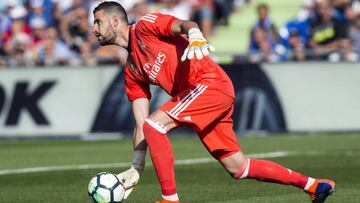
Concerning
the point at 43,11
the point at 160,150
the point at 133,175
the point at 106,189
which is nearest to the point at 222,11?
the point at 43,11

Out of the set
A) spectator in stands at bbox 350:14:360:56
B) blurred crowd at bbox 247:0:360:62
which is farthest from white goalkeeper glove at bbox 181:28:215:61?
spectator in stands at bbox 350:14:360:56

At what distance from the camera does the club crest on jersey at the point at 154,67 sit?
944 centimetres

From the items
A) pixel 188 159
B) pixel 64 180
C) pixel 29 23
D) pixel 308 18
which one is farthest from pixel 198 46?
pixel 29 23

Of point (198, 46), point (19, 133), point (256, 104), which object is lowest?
point (19, 133)

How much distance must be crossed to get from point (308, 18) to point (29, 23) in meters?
7.23

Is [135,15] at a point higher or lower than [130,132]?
higher

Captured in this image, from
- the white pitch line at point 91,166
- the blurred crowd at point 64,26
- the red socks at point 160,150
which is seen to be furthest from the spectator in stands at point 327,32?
the red socks at point 160,150

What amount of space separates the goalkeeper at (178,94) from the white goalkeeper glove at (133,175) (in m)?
0.51

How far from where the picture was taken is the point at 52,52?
74.7ft

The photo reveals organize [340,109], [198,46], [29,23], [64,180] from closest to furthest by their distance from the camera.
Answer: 1. [198,46]
2. [64,180]
3. [340,109]
4. [29,23]

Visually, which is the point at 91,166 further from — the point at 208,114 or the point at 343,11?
the point at 343,11

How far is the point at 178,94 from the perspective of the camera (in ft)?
30.7

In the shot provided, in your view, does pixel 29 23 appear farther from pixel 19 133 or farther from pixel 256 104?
pixel 256 104

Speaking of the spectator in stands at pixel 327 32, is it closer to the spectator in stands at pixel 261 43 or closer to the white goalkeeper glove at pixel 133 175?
the spectator in stands at pixel 261 43
